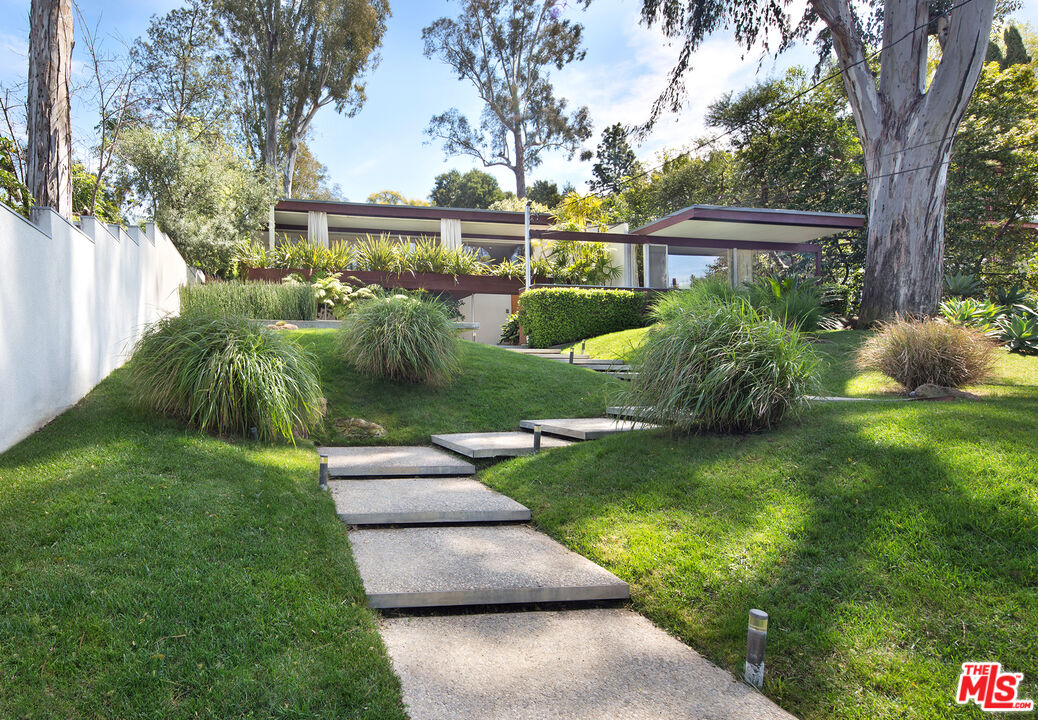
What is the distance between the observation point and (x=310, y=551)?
3441mm

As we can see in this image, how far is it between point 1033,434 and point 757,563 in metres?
2.40

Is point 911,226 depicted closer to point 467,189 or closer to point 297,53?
point 297,53

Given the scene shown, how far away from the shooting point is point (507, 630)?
2975mm

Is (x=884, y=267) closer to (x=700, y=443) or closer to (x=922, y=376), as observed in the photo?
(x=922, y=376)

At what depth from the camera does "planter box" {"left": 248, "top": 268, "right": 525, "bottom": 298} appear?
14328mm

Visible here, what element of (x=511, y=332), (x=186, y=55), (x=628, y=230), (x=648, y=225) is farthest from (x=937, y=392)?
(x=186, y=55)

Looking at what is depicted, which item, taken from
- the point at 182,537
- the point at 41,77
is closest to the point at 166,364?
the point at 182,537

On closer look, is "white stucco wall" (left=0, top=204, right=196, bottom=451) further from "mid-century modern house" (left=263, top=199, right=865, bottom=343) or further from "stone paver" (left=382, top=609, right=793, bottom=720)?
"mid-century modern house" (left=263, top=199, right=865, bottom=343)

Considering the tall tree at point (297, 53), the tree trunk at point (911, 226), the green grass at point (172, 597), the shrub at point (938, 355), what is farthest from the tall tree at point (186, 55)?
the shrub at point (938, 355)

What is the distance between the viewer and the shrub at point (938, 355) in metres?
Answer: 6.62

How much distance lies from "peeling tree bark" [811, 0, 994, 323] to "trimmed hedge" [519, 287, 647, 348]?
5.34 meters

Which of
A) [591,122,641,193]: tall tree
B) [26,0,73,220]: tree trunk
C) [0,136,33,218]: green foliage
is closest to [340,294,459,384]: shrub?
[26,0,73,220]: tree trunk

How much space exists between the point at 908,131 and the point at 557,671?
1117cm

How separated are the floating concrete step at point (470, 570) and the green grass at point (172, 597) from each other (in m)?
0.19
